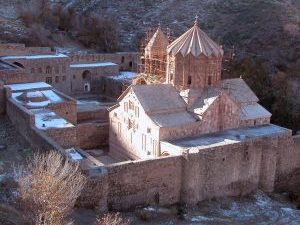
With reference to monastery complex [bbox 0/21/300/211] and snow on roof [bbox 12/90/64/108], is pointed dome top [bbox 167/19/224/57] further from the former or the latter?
snow on roof [bbox 12/90/64/108]

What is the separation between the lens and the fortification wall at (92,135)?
24.6m

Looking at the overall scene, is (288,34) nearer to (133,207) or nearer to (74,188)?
(133,207)

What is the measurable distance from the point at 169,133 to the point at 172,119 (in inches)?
30.9

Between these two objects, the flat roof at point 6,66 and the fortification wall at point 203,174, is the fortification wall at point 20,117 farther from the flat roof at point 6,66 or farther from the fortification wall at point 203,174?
the flat roof at point 6,66

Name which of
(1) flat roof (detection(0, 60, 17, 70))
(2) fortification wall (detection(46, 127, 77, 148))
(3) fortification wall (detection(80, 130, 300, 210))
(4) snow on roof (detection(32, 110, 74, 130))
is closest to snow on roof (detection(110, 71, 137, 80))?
(1) flat roof (detection(0, 60, 17, 70))

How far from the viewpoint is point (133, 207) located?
18469 mm

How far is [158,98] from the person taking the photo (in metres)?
A: 22.5

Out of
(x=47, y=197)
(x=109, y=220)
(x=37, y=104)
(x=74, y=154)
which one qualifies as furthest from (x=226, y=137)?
(x=47, y=197)

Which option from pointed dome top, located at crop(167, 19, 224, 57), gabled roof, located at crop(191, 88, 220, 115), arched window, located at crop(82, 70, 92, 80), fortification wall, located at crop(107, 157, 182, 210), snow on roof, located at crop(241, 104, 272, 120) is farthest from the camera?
arched window, located at crop(82, 70, 92, 80)

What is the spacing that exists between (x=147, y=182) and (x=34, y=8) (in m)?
40.8

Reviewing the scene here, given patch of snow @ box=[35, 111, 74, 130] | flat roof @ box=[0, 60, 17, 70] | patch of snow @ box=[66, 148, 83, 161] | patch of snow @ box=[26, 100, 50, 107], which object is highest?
flat roof @ box=[0, 60, 17, 70]

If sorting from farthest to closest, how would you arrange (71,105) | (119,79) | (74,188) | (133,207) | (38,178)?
(119,79)
(71,105)
(133,207)
(74,188)
(38,178)

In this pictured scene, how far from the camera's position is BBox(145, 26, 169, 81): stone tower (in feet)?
84.9

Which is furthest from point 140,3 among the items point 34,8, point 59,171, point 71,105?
point 59,171
